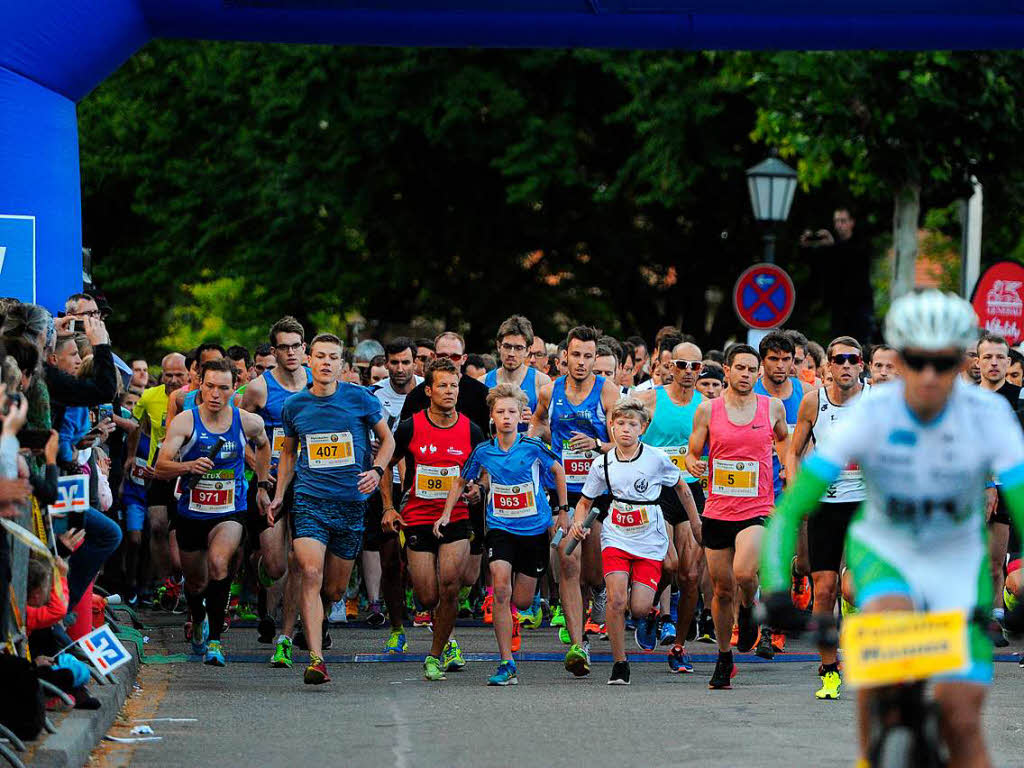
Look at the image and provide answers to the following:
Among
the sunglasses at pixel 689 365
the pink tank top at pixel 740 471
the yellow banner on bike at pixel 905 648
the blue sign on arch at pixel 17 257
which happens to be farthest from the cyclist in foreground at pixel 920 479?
the sunglasses at pixel 689 365

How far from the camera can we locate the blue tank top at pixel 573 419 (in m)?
13.8

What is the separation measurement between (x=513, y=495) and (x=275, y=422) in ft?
8.93

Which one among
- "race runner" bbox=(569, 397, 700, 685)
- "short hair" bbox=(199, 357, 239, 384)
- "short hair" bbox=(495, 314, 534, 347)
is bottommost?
"race runner" bbox=(569, 397, 700, 685)

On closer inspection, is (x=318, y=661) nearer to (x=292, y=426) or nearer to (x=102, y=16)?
(x=292, y=426)

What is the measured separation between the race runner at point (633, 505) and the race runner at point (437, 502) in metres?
0.74

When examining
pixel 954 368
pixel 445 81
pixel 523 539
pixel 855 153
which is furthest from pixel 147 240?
pixel 954 368

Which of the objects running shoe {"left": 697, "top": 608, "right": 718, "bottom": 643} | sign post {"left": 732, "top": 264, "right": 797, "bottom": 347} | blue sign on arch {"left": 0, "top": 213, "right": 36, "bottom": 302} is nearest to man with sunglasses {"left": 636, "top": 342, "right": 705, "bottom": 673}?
running shoe {"left": 697, "top": 608, "right": 718, "bottom": 643}

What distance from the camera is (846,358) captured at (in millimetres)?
12023

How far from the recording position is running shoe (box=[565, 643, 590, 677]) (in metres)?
12.1

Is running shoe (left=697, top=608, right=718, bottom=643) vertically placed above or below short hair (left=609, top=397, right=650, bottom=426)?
below

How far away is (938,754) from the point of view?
5816mm

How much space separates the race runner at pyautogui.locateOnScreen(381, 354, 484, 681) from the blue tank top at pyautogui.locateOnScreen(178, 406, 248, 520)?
3.66 ft

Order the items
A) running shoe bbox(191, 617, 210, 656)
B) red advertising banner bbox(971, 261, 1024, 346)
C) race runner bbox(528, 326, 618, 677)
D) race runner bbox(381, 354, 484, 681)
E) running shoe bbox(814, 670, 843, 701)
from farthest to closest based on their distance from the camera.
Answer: red advertising banner bbox(971, 261, 1024, 346)
race runner bbox(528, 326, 618, 677)
running shoe bbox(191, 617, 210, 656)
race runner bbox(381, 354, 484, 681)
running shoe bbox(814, 670, 843, 701)

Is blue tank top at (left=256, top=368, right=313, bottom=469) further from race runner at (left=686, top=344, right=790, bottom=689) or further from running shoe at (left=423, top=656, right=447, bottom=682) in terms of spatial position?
race runner at (left=686, top=344, right=790, bottom=689)
